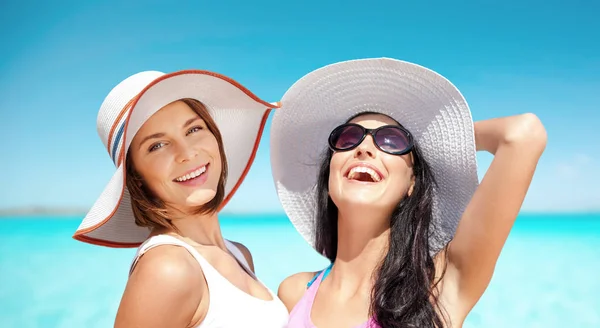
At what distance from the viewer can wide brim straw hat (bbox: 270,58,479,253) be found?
315cm

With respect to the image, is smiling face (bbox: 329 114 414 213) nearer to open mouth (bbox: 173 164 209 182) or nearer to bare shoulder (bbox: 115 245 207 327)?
open mouth (bbox: 173 164 209 182)

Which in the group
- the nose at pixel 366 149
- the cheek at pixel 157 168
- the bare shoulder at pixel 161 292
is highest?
the nose at pixel 366 149

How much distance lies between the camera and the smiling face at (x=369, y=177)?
3.04m

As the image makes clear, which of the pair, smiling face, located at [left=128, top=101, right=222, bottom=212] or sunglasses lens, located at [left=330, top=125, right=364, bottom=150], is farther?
sunglasses lens, located at [left=330, top=125, right=364, bottom=150]

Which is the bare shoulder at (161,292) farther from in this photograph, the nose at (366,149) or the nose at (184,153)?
the nose at (366,149)

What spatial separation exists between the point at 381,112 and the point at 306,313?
1413mm

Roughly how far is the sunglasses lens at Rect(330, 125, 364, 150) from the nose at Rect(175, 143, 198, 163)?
3.38ft

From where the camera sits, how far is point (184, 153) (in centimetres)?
260

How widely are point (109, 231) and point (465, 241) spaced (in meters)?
1.94

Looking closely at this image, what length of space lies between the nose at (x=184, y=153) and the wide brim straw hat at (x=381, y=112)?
1.11 metres

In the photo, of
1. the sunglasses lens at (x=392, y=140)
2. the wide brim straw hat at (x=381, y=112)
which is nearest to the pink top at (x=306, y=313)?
the wide brim straw hat at (x=381, y=112)

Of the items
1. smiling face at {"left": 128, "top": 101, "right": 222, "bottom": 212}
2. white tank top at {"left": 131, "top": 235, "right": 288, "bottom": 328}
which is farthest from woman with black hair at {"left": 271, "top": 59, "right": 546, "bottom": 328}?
smiling face at {"left": 128, "top": 101, "right": 222, "bottom": 212}

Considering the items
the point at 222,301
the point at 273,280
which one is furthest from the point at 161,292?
the point at 273,280

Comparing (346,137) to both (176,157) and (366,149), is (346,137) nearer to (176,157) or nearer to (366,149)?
(366,149)
